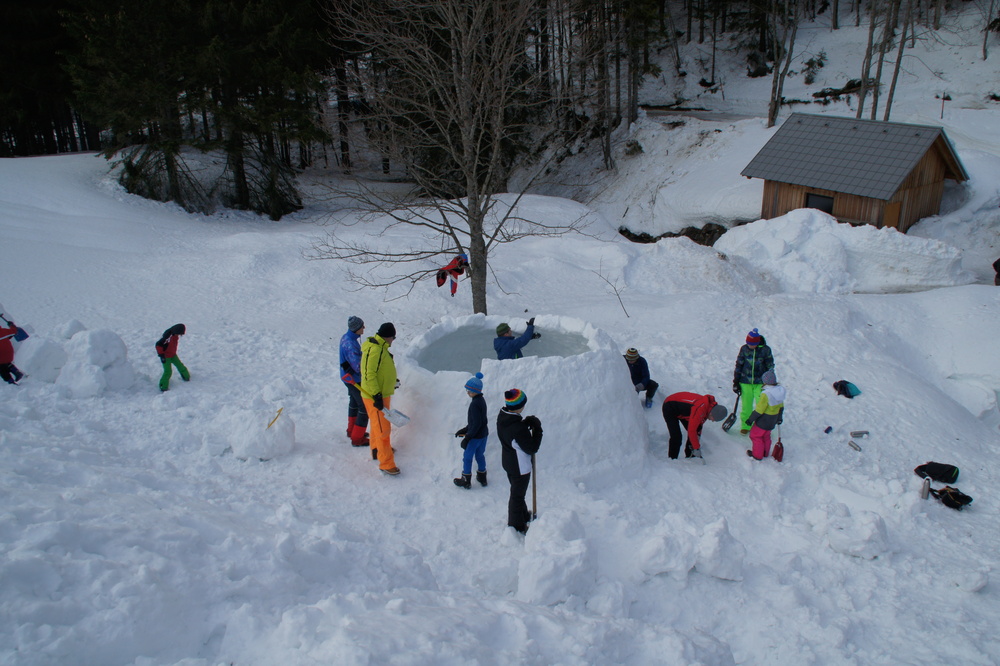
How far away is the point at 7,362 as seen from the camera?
7.61 meters

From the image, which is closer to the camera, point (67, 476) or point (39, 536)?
point (39, 536)

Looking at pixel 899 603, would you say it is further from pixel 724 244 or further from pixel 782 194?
pixel 782 194

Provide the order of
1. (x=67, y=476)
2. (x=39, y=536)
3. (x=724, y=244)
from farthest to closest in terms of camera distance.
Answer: (x=724, y=244) < (x=67, y=476) < (x=39, y=536)

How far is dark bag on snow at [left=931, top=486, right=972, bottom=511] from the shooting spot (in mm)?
7035

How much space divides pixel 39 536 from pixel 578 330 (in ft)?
19.9

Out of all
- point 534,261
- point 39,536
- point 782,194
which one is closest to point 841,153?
point 782,194

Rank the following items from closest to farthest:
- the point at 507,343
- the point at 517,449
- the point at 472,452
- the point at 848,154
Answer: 1. the point at 517,449
2. the point at 472,452
3. the point at 507,343
4. the point at 848,154

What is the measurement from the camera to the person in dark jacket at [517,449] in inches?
233

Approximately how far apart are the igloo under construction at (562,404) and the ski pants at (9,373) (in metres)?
4.49

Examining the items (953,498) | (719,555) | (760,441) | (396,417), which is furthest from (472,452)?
(953,498)

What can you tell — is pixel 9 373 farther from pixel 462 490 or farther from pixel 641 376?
pixel 641 376

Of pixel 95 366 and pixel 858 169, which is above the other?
pixel 858 169

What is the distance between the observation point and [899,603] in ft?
18.3

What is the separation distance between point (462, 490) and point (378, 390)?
135 cm
